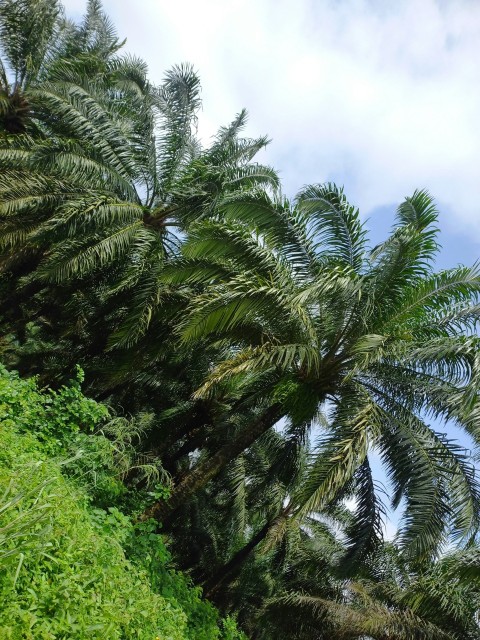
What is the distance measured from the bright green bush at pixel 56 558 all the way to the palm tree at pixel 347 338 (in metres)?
2.43

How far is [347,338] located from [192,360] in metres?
6.26

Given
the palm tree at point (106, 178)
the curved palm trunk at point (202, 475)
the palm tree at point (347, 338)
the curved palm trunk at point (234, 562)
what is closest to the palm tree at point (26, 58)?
the palm tree at point (106, 178)

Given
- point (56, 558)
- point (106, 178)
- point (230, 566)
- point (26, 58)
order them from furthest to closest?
1. point (230, 566)
2. point (26, 58)
3. point (106, 178)
4. point (56, 558)

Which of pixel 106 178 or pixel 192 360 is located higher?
pixel 106 178

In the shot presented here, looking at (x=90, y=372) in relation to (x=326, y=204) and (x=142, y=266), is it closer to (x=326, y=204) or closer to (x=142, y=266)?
(x=142, y=266)

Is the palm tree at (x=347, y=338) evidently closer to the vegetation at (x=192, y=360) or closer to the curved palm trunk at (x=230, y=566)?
the vegetation at (x=192, y=360)

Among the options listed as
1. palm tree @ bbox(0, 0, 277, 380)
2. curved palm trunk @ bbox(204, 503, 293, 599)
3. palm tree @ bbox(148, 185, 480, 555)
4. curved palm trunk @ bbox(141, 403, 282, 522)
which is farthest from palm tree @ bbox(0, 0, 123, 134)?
curved palm trunk @ bbox(204, 503, 293, 599)

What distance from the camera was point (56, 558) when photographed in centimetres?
493

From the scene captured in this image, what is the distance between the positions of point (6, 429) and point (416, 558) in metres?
6.09

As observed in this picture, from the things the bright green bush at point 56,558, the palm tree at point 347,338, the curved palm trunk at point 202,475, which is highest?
the palm tree at point 347,338

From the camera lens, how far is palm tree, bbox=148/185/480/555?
984 centimetres

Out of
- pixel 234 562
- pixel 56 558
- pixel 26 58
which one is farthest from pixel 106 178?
pixel 234 562

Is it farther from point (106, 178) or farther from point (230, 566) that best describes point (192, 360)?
point (230, 566)

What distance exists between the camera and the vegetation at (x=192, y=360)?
7391 mm
